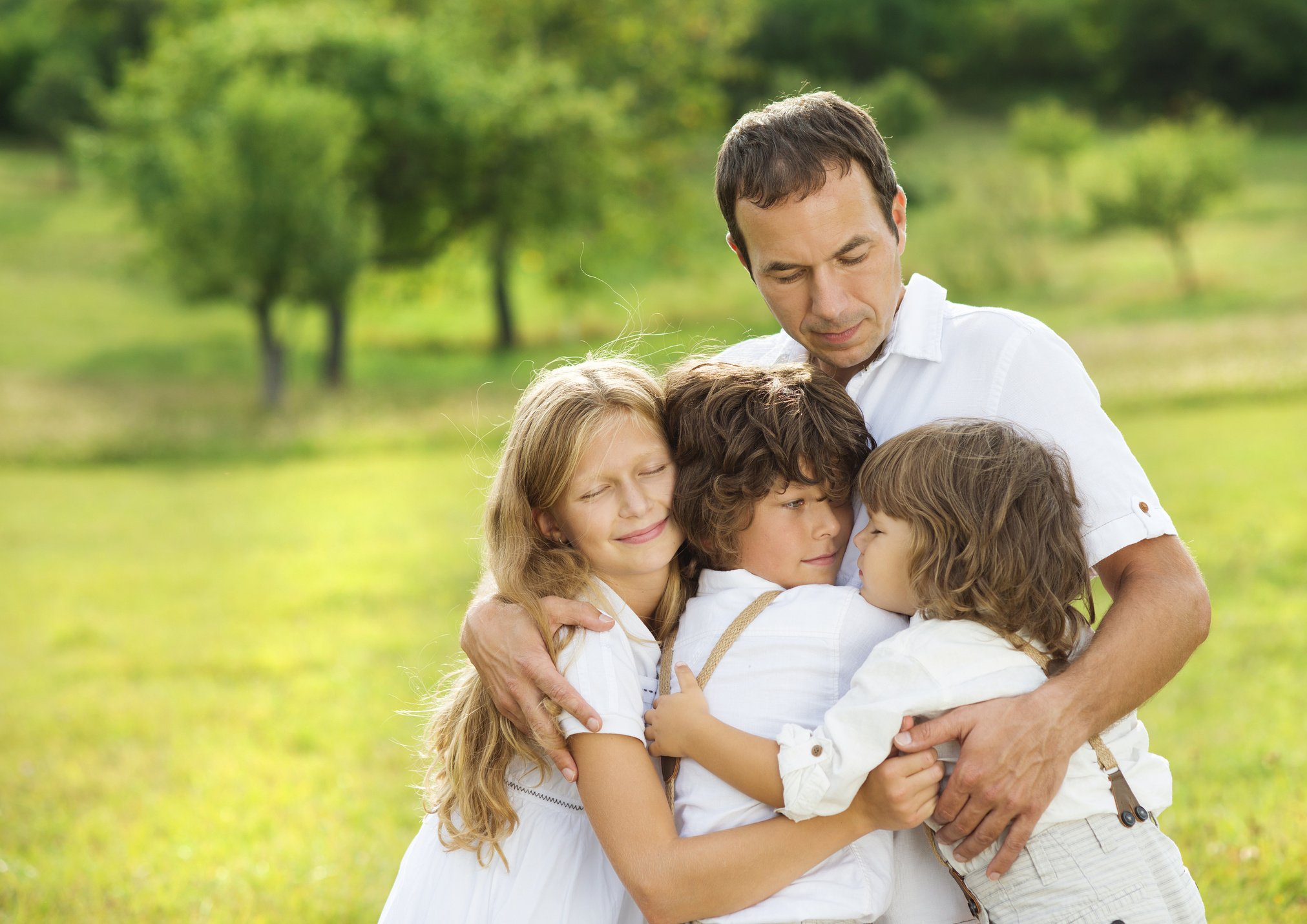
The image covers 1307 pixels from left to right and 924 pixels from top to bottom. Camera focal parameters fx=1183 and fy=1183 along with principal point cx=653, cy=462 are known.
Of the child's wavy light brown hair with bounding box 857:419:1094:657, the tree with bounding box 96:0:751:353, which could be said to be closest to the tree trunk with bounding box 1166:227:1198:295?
the tree with bounding box 96:0:751:353

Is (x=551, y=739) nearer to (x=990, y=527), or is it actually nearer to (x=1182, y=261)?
(x=990, y=527)

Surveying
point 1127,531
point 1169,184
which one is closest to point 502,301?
point 1169,184

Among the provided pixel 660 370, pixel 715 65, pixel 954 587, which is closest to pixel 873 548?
pixel 954 587

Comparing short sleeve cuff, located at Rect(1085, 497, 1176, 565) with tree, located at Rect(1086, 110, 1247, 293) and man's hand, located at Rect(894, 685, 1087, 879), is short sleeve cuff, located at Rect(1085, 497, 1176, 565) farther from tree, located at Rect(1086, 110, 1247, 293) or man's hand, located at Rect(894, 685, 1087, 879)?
tree, located at Rect(1086, 110, 1247, 293)

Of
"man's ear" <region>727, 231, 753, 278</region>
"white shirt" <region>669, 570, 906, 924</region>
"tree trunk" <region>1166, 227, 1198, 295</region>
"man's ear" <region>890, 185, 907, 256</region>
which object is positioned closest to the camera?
"white shirt" <region>669, 570, 906, 924</region>

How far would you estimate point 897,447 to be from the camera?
8.32 feet

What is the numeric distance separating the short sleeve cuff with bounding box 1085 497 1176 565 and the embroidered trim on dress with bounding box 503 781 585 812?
130 centimetres

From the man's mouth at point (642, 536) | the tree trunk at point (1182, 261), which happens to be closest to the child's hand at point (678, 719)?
the man's mouth at point (642, 536)

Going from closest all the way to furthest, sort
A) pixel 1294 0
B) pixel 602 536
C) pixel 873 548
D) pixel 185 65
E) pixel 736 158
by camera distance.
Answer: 1. pixel 873 548
2. pixel 602 536
3. pixel 736 158
4. pixel 185 65
5. pixel 1294 0

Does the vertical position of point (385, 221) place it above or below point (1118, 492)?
below

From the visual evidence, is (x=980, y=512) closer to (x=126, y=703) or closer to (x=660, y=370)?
(x=660, y=370)

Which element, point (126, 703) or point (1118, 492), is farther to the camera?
point (126, 703)

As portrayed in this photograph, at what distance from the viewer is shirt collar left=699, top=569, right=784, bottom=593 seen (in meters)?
2.63

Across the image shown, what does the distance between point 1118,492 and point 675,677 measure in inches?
41.7
